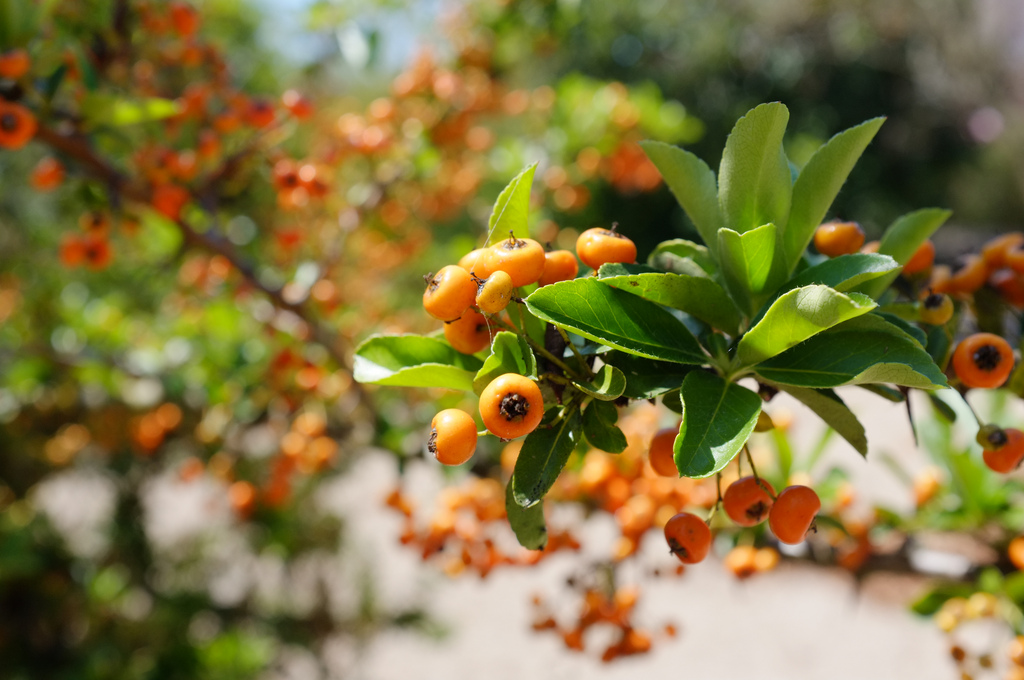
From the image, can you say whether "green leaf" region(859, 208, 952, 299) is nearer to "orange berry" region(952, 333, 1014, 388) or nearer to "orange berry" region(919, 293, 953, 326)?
"orange berry" region(919, 293, 953, 326)

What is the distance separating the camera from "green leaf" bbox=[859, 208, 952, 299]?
1.06m

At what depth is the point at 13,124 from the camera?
1.72 metres

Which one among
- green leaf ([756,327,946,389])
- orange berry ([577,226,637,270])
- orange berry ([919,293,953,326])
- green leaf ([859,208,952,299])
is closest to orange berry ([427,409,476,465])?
orange berry ([577,226,637,270])

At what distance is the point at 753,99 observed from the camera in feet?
34.5

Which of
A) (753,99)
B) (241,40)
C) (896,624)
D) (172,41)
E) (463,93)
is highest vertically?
(172,41)

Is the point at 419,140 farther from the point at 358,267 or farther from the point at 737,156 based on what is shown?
the point at 358,267

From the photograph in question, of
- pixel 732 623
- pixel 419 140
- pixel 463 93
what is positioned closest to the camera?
pixel 419 140

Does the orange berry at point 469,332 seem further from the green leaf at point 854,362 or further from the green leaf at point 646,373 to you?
the green leaf at point 854,362

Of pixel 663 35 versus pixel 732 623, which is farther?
pixel 663 35

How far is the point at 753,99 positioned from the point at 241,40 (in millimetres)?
8214

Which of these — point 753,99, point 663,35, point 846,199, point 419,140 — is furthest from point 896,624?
point 663,35

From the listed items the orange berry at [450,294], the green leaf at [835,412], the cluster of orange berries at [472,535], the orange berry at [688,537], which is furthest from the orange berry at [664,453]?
the cluster of orange berries at [472,535]

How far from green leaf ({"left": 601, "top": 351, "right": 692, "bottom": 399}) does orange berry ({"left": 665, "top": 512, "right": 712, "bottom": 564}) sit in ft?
0.82

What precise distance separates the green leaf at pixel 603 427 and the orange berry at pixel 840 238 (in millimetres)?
524
